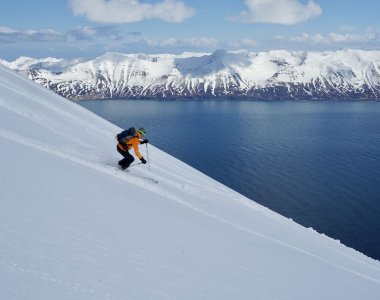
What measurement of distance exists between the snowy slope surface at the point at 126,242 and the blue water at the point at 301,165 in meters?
48.0

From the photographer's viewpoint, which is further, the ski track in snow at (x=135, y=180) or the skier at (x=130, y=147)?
the skier at (x=130, y=147)

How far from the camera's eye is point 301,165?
338ft

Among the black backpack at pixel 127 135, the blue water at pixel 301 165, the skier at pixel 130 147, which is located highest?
the black backpack at pixel 127 135

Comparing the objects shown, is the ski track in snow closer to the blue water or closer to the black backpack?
the black backpack

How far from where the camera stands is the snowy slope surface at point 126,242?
6.41 m

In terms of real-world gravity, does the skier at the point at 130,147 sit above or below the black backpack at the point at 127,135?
below

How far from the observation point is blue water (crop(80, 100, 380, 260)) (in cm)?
6962

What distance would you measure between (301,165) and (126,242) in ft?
325

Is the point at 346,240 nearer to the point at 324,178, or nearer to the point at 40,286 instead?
the point at 324,178

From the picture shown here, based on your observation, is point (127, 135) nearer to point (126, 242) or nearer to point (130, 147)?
point (130, 147)

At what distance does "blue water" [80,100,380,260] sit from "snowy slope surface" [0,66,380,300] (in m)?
48.0

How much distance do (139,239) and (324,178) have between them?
294 ft

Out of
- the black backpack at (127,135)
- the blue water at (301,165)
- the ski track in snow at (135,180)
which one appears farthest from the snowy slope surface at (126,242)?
the blue water at (301,165)

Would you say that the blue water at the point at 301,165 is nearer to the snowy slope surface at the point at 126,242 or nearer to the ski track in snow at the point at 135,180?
the ski track in snow at the point at 135,180
